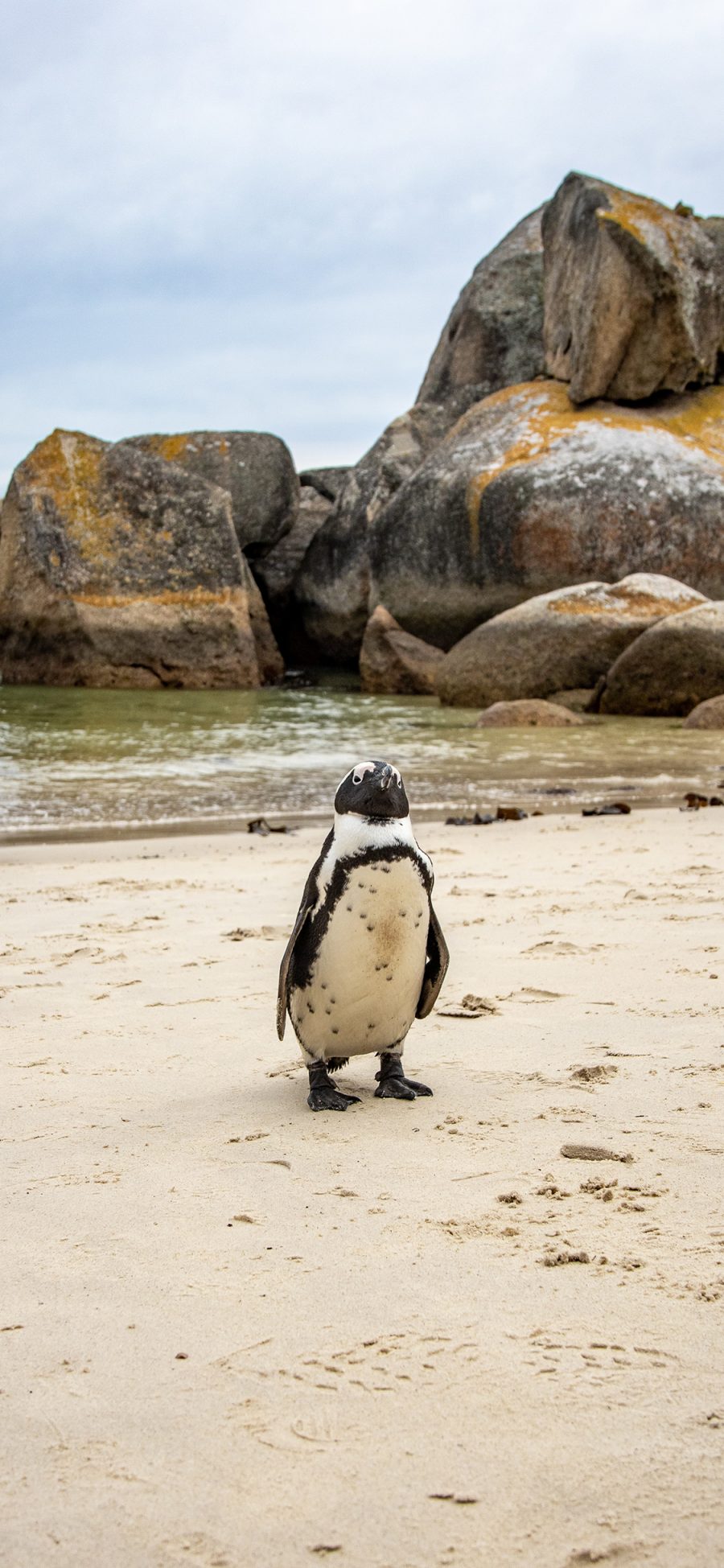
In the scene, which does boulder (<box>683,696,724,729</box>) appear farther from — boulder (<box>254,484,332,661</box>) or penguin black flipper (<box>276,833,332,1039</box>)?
boulder (<box>254,484,332,661</box>)

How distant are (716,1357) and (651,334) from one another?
21.2 metres

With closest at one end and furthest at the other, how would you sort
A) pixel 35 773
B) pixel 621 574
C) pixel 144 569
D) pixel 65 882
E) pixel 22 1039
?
pixel 22 1039 < pixel 65 882 < pixel 35 773 < pixel 621 574 < pixel 144 569

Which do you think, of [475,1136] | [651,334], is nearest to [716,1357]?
[475,1136]

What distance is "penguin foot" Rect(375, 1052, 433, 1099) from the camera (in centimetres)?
300

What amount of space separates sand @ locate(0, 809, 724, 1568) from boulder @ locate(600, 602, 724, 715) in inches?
468

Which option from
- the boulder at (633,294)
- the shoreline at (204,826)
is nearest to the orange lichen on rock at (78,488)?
the boulder at (633,294)

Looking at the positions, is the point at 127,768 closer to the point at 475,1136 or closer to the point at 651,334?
the point at 475,1136

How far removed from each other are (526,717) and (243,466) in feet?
44.4

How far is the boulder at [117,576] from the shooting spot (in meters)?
22.0

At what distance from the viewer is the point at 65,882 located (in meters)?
5.85

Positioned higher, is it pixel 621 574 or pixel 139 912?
pixel 621 574

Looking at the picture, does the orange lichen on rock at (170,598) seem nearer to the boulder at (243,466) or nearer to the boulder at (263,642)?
the boulder at (263,642)

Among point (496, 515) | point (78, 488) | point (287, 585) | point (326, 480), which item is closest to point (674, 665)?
point (496, 515)

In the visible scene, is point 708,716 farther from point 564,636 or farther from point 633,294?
point 633,294
